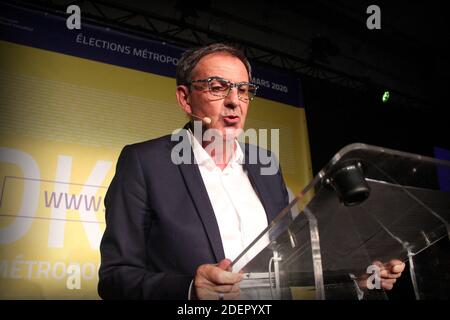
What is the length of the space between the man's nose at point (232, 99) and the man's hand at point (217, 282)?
0.79 metres

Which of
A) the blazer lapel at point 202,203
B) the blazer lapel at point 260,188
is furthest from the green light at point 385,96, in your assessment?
the blazer lapel at point 202,203

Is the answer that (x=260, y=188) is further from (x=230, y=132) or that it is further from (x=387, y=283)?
(x=387, y=283)

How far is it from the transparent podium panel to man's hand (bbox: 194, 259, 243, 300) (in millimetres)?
38

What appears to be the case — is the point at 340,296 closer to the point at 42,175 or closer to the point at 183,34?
the point at 42,175

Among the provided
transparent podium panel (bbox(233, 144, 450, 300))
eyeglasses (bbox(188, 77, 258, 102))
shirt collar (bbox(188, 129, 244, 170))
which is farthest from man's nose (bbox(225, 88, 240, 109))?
transparent podium panel (bbox(233, 144, 450, 300))

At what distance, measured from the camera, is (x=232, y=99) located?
1460 millimetres

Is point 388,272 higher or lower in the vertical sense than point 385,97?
lower

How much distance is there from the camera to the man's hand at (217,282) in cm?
76

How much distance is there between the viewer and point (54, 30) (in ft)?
8.99

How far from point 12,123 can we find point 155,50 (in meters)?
1.27

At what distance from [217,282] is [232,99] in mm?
847

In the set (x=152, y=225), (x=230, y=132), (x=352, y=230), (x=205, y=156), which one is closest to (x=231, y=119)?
(x=230, y=132)

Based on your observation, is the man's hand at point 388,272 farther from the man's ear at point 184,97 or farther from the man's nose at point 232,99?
the man's ear at point 184,97
